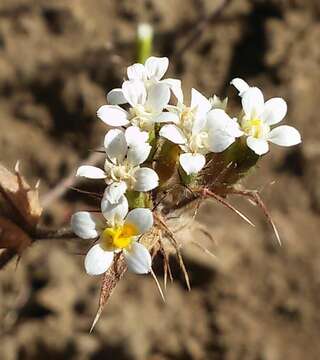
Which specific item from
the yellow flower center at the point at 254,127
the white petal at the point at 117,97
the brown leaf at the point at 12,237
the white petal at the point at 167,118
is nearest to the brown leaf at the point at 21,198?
the brown leaf at the point at 12,237

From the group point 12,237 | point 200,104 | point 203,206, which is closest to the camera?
point 200,104

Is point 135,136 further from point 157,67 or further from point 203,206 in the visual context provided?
point 203,206

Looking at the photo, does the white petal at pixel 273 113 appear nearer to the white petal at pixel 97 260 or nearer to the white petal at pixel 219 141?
the white petal at pixel 219 141

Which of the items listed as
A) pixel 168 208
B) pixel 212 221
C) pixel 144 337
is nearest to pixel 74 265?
pixel 144 337

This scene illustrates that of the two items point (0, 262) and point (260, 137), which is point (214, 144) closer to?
point (260, 137)

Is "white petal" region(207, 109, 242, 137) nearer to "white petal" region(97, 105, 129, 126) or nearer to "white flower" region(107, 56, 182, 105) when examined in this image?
"white flower" region(107, 56, 182, 105)

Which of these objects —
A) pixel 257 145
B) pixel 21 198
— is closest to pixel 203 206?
pixel 21 198
